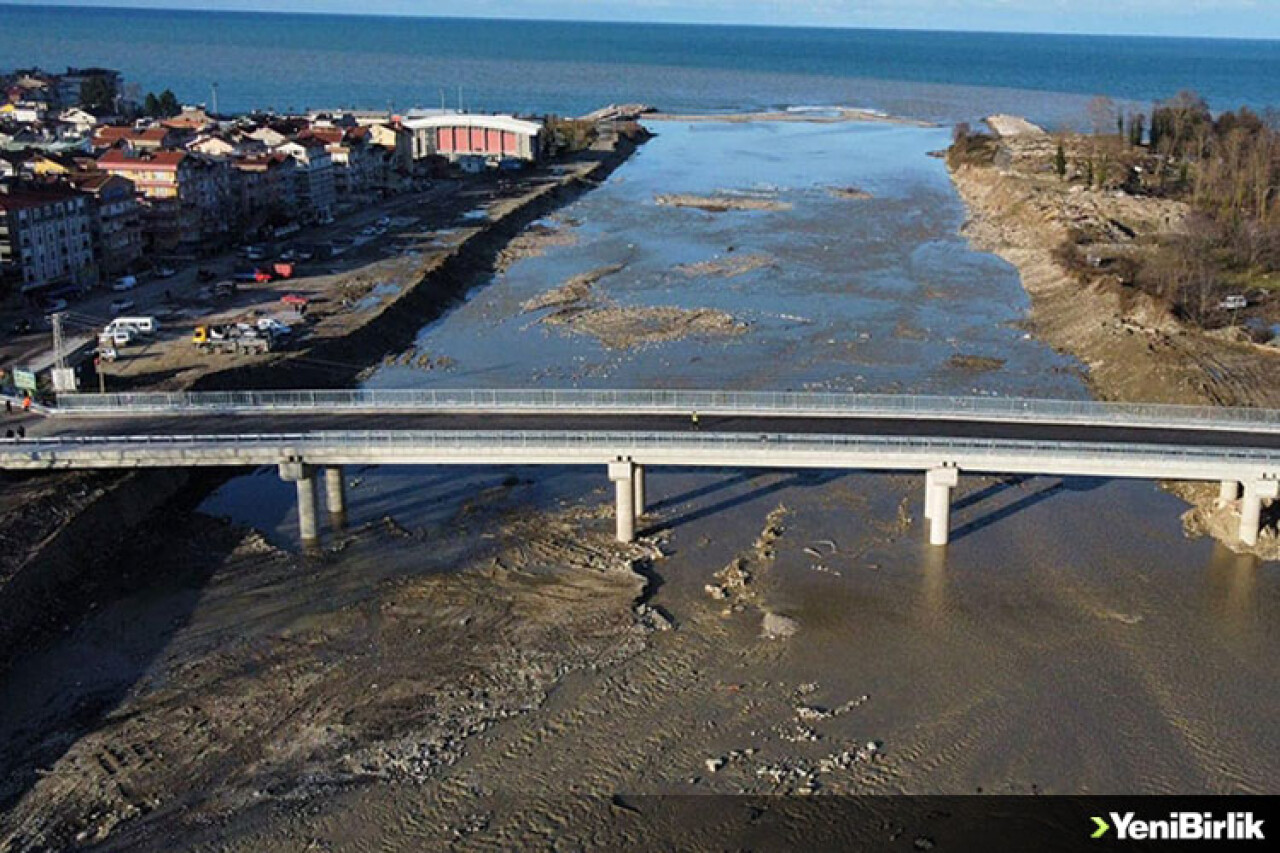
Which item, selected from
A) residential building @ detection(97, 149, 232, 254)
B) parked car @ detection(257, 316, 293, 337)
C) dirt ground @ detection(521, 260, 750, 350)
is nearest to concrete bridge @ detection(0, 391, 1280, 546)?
parked car @ detection(257, 316, 293, 337)

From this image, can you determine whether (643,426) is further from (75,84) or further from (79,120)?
(75,84)

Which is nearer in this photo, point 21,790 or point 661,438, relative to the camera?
point 21,790

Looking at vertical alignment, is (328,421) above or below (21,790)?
above

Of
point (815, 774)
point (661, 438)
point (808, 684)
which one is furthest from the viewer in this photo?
point (661, 438)

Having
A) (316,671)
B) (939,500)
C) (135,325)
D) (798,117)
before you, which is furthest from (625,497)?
(798,117)

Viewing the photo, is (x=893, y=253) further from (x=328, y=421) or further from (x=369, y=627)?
(x=369, y=627)

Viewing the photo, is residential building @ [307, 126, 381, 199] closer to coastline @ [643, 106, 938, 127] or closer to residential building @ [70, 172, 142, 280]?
residential building @ [70, 172, 142, 280]

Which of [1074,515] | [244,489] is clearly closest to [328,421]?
[244,489]
